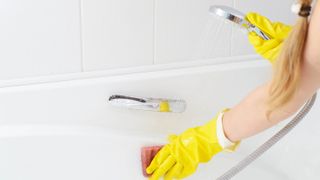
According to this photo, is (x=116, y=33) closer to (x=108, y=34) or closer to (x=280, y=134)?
(x=108, y=34)

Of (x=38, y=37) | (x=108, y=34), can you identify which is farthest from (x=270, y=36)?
(x=38, y=37)

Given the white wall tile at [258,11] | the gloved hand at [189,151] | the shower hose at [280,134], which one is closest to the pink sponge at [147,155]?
the gloved hand at [189,151]

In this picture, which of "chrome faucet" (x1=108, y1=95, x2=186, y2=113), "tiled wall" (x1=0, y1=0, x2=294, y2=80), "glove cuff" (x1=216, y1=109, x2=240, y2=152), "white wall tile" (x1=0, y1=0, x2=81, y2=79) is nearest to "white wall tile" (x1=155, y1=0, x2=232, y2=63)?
"tiled wall" (x1=0, y1=0, x2=294, y2=80)

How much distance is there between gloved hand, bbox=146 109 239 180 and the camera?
1.00 m

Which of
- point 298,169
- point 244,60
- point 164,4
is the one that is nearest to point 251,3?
point 244,60

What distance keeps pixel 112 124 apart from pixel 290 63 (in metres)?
0.60

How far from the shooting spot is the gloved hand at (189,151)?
1.00m

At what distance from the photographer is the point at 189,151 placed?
102 cm

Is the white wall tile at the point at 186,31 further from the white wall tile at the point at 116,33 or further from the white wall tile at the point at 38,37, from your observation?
the white wall tile at the point at 38,37

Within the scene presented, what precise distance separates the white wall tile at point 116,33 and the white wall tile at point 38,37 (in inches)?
1.2

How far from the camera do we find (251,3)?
1.29 m

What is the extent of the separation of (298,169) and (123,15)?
66cm

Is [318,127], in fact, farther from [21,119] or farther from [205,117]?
[21,119]

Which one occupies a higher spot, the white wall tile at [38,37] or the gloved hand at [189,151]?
the white wall tile at [38,37]
